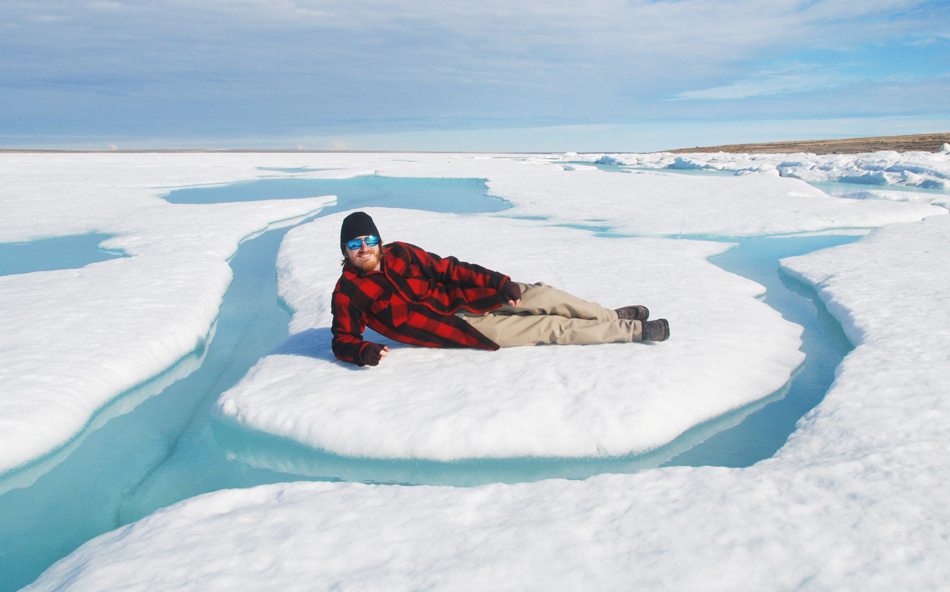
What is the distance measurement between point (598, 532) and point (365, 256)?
1538mm

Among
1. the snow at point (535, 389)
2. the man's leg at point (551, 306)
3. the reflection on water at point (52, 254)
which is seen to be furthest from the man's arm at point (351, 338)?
the reflection on water at point (52, 254)

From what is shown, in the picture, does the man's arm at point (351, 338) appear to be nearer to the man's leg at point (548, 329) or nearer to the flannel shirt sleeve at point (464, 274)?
the flannel shirt sleeve at point (464, 274)

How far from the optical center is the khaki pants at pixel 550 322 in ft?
9.53

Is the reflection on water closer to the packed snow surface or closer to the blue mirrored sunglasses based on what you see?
the blue mirrored sunglasses

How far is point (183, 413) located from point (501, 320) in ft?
5.48

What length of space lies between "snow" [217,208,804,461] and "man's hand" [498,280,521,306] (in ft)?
1.08

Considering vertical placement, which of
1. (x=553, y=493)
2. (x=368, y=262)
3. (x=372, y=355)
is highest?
(x=368, y=262)

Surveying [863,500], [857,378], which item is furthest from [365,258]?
[857,378]

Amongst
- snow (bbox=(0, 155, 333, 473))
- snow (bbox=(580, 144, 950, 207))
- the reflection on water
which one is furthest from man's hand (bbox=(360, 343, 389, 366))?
snow (bbox=(580, 144, 950, 207))

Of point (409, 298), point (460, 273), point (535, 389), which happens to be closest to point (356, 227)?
point (409, 298)

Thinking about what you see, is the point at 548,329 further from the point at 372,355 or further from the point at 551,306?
the point at 372,355

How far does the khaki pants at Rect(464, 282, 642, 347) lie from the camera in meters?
2.90

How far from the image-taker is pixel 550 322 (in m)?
2.97

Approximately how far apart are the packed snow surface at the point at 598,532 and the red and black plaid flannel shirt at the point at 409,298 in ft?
2.98
